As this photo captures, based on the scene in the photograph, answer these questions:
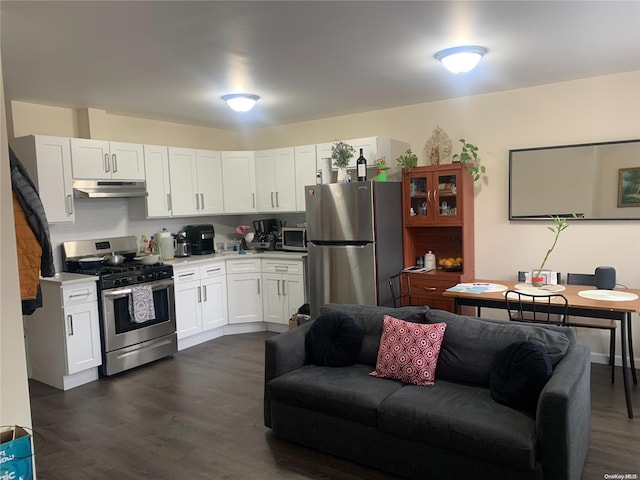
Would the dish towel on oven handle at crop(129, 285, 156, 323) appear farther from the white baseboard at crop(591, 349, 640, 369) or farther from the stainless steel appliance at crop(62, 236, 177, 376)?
the white baseboard at crop(591, 349, 640, 369)

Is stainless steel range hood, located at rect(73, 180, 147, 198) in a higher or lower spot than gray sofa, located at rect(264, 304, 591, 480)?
higher

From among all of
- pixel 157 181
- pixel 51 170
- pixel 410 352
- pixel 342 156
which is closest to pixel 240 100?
pixel 342 156

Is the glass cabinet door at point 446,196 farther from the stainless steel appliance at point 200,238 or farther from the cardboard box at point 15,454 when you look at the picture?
the cardboard box at point 15,454

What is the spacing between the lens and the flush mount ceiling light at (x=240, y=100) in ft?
14.9

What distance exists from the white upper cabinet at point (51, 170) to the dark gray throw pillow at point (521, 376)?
4.04m

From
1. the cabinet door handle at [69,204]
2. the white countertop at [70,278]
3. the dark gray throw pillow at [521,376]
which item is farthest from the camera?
the cabinet door handle at [69,204]

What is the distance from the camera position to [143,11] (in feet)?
8.46

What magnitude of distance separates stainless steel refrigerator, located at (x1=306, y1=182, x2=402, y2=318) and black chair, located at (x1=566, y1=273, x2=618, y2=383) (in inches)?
65.6

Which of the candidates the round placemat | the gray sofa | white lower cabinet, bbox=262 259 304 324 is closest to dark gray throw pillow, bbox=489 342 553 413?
the gray sofa

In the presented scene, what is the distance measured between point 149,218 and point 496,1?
418 centimetres

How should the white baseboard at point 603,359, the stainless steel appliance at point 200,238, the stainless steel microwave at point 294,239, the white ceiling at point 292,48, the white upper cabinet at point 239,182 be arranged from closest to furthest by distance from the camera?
the white ceiling at point 292,48
the white baseboard at point 603,359
the stainless steel microwave at point 294,239
the stainless steel appliance at point 200,238
the white upper cabinet at point 239,182

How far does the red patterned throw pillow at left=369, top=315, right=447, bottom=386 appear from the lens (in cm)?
301

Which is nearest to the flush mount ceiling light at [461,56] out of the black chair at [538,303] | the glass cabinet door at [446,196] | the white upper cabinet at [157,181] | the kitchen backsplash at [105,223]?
the glass cabinet door at [446,196]

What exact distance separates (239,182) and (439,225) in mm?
2682
